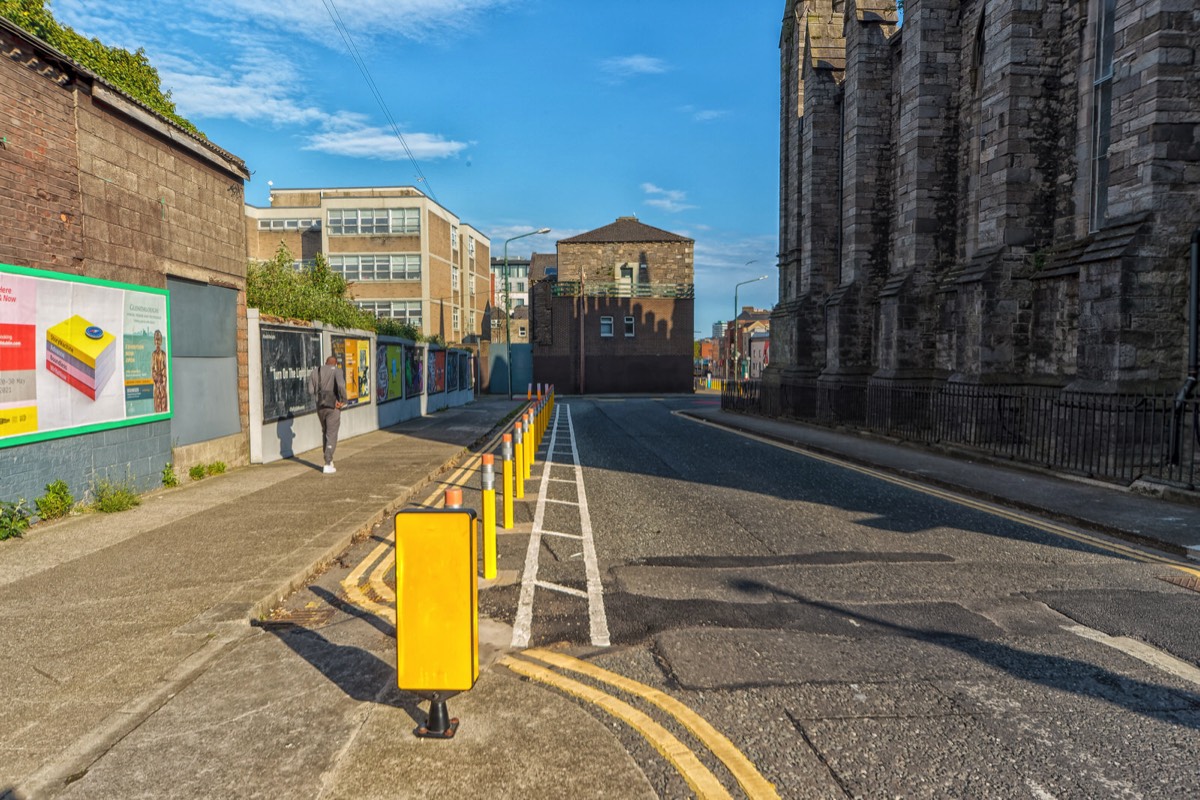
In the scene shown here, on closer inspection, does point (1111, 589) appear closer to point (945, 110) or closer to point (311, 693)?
point (311, 693)

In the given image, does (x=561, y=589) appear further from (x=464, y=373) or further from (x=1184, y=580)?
(x=464, y=373)

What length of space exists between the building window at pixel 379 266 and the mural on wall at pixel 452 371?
20688 mm

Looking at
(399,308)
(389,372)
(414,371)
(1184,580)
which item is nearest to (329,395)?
(389,372)

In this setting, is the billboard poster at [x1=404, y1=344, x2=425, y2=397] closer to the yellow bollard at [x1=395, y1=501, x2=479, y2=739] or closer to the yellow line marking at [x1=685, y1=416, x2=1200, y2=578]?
the yellow line marking at [x1=685, y1=416, x2=1200, y2=578]

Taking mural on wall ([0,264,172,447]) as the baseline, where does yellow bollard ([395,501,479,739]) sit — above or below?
below

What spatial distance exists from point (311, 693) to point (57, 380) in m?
6.20

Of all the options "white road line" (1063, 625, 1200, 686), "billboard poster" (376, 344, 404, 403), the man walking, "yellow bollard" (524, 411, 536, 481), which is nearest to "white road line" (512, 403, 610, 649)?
"yellow bollard" (524, 411, 536, 481)

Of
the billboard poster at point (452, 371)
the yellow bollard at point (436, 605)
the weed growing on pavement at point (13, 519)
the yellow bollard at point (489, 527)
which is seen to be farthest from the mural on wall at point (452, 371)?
the yellow bollard at point (436, 605)

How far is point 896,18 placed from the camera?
82.4 ft

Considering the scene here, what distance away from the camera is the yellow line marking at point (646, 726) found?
3.28 metres

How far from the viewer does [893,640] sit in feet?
16.5

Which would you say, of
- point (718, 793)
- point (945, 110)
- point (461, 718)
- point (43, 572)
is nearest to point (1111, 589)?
point (718, 793)

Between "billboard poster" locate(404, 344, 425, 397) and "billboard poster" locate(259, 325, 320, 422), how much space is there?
8033mm

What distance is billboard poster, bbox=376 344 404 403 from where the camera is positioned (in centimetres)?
2058
